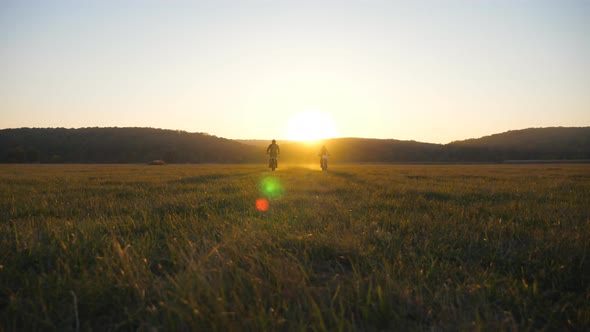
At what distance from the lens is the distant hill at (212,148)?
7212 cm

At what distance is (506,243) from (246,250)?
234 cm

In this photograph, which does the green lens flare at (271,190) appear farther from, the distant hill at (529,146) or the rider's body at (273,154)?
the distant hill at (529,146)

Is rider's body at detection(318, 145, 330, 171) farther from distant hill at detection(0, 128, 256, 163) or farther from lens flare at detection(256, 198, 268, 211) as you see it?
distant hill at detection(0, 128, 256, 163)

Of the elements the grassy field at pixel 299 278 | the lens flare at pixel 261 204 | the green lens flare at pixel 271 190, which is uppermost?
the grassy field at pixel 299 278

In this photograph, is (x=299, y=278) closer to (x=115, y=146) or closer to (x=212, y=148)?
(x=212, y=148)

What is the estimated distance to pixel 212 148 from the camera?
82625 mm

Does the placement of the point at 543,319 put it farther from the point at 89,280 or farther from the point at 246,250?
the point at 89,280

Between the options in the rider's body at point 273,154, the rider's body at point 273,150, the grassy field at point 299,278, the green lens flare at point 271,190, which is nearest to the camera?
the grassy field at point 299,278

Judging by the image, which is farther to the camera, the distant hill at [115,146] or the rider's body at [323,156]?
the distant hill at [115,146]

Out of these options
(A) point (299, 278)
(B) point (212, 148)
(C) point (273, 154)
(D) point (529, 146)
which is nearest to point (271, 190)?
(A) point (299, 278)

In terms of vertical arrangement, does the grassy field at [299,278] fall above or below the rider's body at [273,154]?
below

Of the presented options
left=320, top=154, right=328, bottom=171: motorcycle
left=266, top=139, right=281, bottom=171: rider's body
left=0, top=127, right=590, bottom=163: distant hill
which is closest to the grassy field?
left=266, top=139, right=281, bottom=171: rider's body

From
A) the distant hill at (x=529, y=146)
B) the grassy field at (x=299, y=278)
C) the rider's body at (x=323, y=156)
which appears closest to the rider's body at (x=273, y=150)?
the rider's body at (x=323, y=156)

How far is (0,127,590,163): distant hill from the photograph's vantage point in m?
72.1
